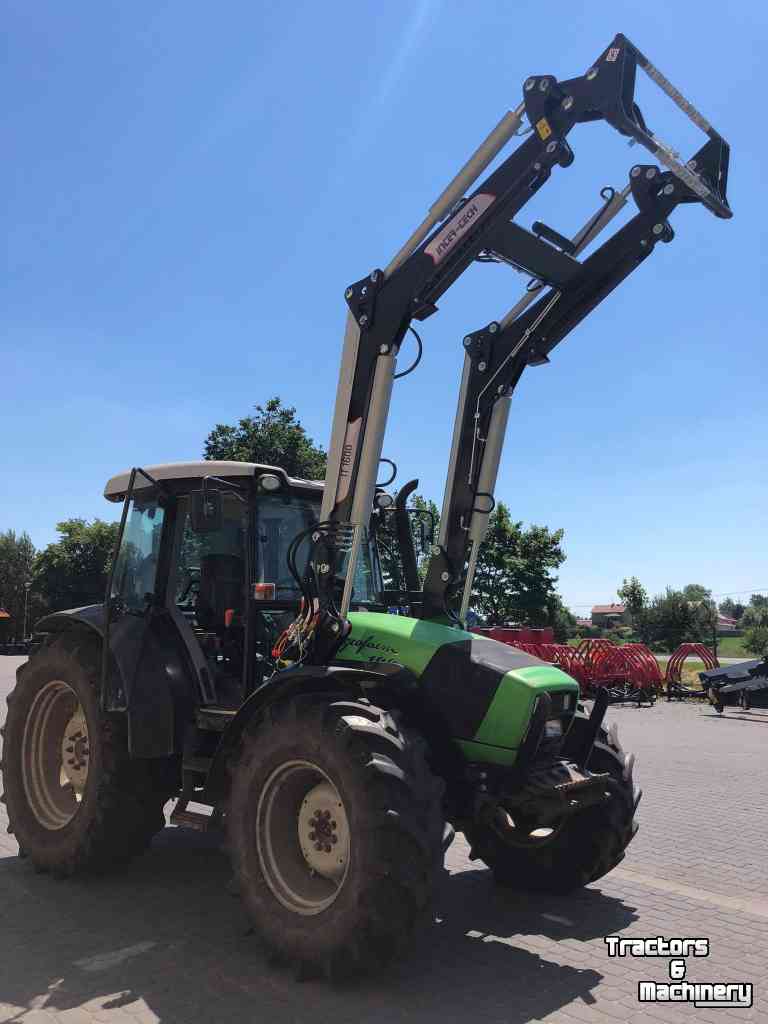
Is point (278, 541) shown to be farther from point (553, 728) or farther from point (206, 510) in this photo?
point (553, 728)

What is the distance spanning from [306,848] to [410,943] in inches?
33.1

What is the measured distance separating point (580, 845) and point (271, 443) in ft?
106

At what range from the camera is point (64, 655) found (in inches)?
231

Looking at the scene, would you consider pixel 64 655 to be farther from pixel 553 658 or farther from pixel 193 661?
pixel 553 658

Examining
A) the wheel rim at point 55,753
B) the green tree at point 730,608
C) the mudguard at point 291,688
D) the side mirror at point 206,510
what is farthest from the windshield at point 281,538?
the green tree at point 730,608

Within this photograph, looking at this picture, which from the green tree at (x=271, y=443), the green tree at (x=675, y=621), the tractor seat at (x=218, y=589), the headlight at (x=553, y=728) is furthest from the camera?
the green tree at (x=675, y=621)

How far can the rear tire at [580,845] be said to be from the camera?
4859mm

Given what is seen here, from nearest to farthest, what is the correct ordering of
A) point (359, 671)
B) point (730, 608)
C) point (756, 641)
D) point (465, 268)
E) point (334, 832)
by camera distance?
point (334, 832)
point (359, 671)
point (465, 268)
point (756, 641)
point (730, 608)

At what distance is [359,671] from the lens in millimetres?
4320

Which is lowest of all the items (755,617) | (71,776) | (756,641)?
(71,776)

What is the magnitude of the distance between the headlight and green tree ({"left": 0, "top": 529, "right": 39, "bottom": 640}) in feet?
210

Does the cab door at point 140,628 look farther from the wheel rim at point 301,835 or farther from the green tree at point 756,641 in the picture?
the green tree at point 756,641

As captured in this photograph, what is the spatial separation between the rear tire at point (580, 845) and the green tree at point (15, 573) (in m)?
63.3

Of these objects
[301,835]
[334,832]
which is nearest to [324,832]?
[334,832]
